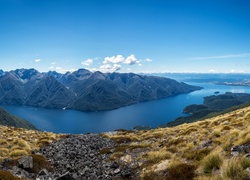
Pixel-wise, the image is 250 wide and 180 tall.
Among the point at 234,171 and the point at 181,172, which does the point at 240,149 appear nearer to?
the point at 181,172

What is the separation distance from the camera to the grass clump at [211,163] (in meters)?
10.9

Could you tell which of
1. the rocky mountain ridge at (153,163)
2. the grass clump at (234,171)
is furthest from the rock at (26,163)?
the grass clump at (234,171)

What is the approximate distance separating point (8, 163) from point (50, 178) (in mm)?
5436

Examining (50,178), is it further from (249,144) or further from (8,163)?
(249,144)

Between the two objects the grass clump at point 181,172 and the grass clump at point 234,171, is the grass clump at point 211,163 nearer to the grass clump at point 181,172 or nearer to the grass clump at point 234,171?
the grass clump at point 181,172

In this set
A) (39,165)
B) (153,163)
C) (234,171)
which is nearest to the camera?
(234,171)

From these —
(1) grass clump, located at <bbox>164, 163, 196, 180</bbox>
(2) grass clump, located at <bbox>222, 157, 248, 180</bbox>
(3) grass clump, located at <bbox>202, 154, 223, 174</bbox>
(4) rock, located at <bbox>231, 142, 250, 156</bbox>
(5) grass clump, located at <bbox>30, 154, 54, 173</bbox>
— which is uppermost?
(2) grass clump, located at <bbox>222, 157, 248, 180</bbox>

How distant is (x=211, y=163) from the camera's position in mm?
11156

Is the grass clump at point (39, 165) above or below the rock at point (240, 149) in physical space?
below

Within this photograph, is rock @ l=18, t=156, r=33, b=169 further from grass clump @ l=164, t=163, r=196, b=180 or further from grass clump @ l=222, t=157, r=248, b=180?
grass clump @ l=222, t=157, r=248, b=180

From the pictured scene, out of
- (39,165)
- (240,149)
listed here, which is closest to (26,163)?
(39,165)

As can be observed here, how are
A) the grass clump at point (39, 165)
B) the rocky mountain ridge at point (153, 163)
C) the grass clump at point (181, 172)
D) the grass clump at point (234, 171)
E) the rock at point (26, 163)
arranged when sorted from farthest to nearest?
the grass clump at point (39, 165) → the rock at point (26, 163) → the grass clump at point (181, 172) → the rocky mountain ridge at point (153, 163) → the grass clump at point (234, 171)

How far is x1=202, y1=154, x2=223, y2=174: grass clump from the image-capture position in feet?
35.8

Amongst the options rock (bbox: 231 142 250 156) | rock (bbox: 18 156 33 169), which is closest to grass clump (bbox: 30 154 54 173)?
rock (bbox: 18 156 33 169)
